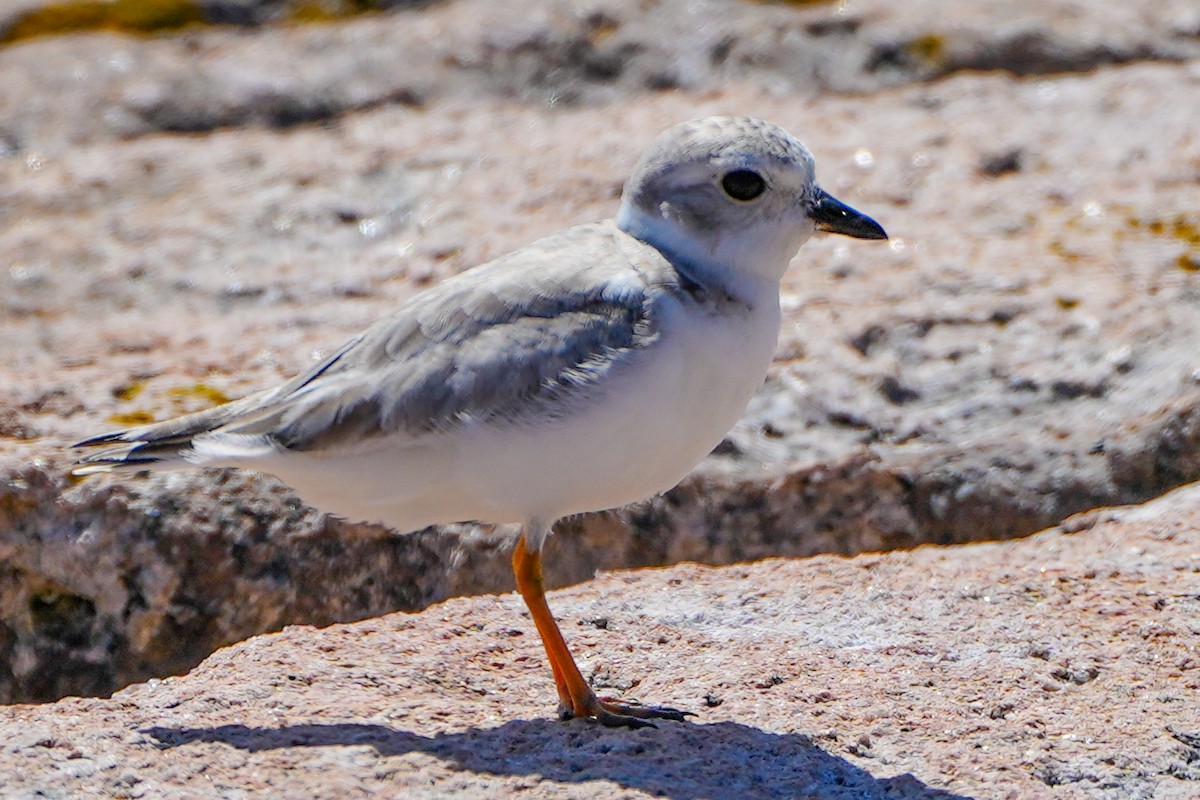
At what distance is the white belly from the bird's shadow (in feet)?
2.28

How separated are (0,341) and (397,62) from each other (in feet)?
12.1

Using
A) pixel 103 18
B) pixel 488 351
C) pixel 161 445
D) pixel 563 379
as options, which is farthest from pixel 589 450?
pixel 103 18

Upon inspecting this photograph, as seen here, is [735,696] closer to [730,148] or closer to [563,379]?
[563,379]

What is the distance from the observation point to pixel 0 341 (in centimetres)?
797

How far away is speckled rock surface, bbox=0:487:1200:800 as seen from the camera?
413 cm

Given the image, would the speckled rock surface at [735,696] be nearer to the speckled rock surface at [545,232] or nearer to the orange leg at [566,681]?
the orange leg at [566,681]

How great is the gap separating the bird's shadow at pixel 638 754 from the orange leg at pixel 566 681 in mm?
53

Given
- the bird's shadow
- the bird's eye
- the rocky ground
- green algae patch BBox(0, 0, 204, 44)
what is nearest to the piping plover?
the bird's eye

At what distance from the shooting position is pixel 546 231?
8125 mm

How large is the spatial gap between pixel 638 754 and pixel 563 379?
1.10 meters

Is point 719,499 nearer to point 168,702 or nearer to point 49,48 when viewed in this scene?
point 168,702

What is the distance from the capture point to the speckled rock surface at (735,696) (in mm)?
4129

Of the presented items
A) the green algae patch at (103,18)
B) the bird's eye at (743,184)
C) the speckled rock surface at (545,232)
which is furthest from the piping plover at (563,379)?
the green algae patch at (103,18)

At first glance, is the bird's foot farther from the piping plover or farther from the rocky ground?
the rocky ground
